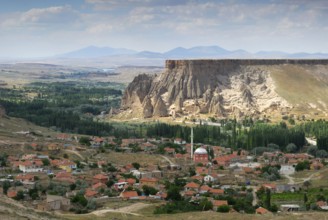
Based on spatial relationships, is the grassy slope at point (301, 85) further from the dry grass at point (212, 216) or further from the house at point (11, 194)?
the dry grass at point (212, 216)

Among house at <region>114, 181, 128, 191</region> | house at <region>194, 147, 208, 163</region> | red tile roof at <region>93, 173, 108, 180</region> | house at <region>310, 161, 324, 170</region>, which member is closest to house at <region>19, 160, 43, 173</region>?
red tile roof at <region>93, 173, 108, 180</region>

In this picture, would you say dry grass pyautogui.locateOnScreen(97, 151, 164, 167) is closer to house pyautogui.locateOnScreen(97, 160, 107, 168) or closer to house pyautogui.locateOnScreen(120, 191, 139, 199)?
house pyautogui.locateOnScreen(97, 160, 107, 168)

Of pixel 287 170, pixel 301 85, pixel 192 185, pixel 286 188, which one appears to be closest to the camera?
pixel 192 185

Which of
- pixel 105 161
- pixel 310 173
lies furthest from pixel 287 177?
pixel 105 161

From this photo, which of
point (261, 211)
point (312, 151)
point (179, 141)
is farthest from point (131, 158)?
point (261, 211)

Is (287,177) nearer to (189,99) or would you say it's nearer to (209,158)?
(209,158)

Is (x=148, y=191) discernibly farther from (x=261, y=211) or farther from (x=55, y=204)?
(x=261, y=211)
